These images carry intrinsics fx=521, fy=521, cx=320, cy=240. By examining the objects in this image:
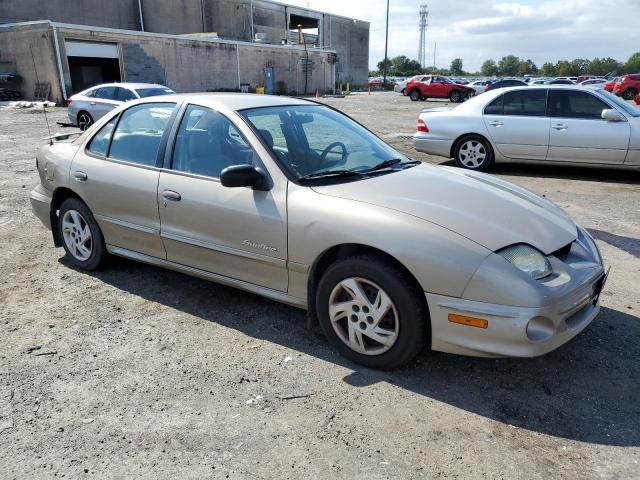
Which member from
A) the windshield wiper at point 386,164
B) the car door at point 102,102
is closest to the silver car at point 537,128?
the windshield wiper at point 386,164

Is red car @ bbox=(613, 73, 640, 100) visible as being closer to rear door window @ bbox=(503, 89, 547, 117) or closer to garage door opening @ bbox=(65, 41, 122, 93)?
rear door window @ bbox=(503, 89, 547, 117)

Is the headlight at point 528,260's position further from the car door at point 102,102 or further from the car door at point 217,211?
the car door at point 102,102

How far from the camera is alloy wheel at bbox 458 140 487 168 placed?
9117 mm

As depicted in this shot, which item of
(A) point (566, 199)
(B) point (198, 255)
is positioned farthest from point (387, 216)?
(A) point (566, 199)

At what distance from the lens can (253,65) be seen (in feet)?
128

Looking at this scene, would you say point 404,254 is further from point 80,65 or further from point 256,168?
point 80,65

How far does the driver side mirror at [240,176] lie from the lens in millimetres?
3238

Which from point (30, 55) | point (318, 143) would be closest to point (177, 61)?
point (30, 55)

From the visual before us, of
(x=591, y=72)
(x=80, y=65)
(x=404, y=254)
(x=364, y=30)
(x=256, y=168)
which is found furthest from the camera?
(x=591, y=72)

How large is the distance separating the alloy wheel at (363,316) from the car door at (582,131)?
265 inches

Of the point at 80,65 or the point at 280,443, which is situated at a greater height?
the point at 80,65

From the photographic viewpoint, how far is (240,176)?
324 centimetres

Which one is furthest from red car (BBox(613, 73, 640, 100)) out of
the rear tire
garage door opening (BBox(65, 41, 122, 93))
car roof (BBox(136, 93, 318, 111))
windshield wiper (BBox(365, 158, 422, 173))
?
car roof (BBox(136, 93, 318, 111))

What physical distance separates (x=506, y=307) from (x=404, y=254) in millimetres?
581
